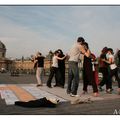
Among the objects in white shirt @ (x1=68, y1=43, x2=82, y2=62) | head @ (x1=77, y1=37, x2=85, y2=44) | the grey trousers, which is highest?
head @ (x1=77, y1=37, x2=85, y2=44)

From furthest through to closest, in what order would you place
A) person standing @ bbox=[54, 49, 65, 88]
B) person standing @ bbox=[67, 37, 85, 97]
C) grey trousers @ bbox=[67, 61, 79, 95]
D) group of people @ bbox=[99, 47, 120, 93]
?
person standing @ bbox=[54, 49, 65, 88] → group of people @ bbox=[99, 47, 120, 93] → person standing @ bbox=[67, 37, 85, 97] → grey trousers @ bbox=[67, 61, 79, 95]

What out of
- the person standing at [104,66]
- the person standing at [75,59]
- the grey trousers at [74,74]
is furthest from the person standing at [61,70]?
the person standing at [75,59]

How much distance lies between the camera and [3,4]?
10203 mm

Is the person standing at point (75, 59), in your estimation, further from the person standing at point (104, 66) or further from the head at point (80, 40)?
the person standing at point (104, 66)

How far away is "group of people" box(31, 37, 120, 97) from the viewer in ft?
39.8

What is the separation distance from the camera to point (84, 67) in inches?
491

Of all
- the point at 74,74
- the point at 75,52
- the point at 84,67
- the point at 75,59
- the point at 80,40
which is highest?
the point at 80,40

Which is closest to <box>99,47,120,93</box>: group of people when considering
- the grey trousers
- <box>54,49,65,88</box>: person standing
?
the grey trousers

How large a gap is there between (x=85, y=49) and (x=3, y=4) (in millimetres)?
3259

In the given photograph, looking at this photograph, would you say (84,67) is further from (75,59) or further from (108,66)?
(108,66)

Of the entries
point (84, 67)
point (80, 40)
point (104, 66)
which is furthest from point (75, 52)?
point (104, 66)

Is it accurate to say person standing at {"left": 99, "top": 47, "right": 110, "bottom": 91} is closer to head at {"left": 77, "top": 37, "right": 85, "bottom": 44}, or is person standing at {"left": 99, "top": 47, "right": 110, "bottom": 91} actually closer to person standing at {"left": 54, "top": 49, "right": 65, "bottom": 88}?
head at {"left": 77, "top": 37, "right": 85, "bottom": 44}
